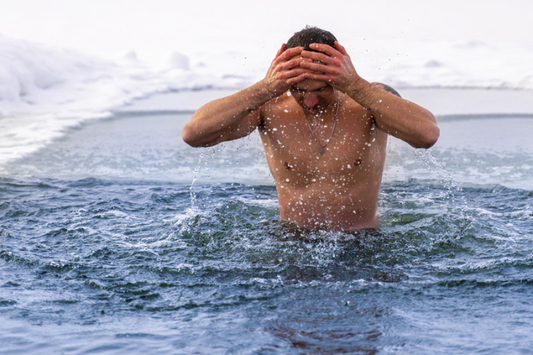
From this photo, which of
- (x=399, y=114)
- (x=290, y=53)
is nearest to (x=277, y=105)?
(x=290, y=53)

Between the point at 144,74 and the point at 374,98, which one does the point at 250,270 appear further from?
the point at 144,74

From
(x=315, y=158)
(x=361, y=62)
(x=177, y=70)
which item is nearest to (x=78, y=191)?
(x=315, y=158)

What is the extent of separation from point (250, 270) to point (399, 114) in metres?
0.87

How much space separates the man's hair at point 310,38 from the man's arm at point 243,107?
0.08 metres

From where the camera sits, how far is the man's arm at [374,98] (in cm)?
262

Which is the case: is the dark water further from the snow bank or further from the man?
the snow bank

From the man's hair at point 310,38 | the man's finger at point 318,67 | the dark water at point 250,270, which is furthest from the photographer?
the man's hair at point 310,38

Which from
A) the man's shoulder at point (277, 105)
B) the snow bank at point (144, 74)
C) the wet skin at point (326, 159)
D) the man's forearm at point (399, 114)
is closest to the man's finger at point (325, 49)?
the man's forearm at point (399, 114)

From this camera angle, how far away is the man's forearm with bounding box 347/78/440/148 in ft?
8.94

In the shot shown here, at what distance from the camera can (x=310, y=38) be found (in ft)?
8.93

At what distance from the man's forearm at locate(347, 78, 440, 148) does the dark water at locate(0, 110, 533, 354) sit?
0.52 meters

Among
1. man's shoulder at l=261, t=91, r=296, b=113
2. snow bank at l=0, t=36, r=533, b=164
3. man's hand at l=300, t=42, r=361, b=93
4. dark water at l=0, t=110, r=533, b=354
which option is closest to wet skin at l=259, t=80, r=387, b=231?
man's shoulder at l=261, t=91, r=296, b=113

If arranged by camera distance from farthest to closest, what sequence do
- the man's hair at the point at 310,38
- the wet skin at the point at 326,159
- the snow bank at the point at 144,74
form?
the snow bank at the point at 144,74, the wet skin at the point at 326,159, the man's hair at the point at 310,38

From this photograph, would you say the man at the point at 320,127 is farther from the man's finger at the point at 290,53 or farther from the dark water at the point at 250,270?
the dark water at the point at 250,270
